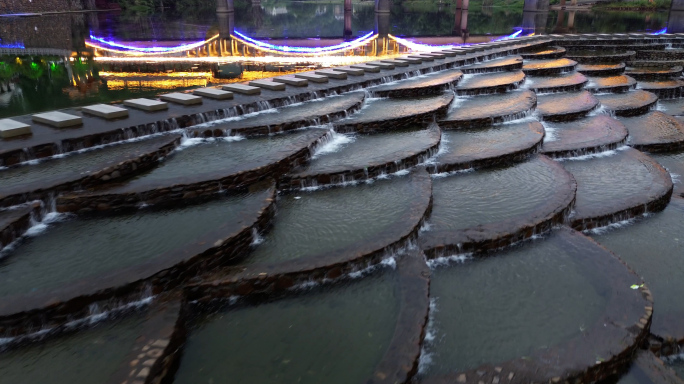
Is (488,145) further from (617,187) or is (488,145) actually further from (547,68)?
(547,68)

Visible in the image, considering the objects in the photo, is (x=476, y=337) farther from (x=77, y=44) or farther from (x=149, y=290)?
(x=77, y=44)

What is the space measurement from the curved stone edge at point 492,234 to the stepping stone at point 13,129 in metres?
5.03

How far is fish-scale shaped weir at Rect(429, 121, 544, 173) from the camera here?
5.86 metres

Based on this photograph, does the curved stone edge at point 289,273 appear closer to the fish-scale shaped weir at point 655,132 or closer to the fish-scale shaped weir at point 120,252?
the fish-scale shaped weir at point 120,252

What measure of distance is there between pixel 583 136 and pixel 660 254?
322cm

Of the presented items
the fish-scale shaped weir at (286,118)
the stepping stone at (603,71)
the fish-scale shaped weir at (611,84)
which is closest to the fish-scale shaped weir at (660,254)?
the fish-scale shaped weir at (286,118)

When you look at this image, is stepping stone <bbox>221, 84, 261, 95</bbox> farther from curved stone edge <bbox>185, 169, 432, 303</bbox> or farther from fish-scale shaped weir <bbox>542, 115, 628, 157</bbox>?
curved stone edge <bbox>185, 169, 432, 303</bbox>

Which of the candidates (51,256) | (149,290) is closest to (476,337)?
(149,290)

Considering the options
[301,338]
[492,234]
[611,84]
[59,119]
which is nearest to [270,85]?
[59,119]

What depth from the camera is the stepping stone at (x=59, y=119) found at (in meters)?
5.87

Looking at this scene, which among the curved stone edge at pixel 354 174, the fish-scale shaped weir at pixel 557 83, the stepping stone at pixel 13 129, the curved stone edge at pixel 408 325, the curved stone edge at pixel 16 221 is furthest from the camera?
the fish-scale shaped weir at pixel 557 83

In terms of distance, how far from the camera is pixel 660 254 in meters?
4.40

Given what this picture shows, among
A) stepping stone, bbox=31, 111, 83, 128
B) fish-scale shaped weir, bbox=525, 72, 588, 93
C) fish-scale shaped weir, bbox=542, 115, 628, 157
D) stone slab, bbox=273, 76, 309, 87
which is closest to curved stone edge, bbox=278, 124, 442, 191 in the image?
fish-scale shaped weir, bbox=542, 115, 628, 157

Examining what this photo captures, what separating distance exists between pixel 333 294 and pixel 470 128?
484 centimetres
